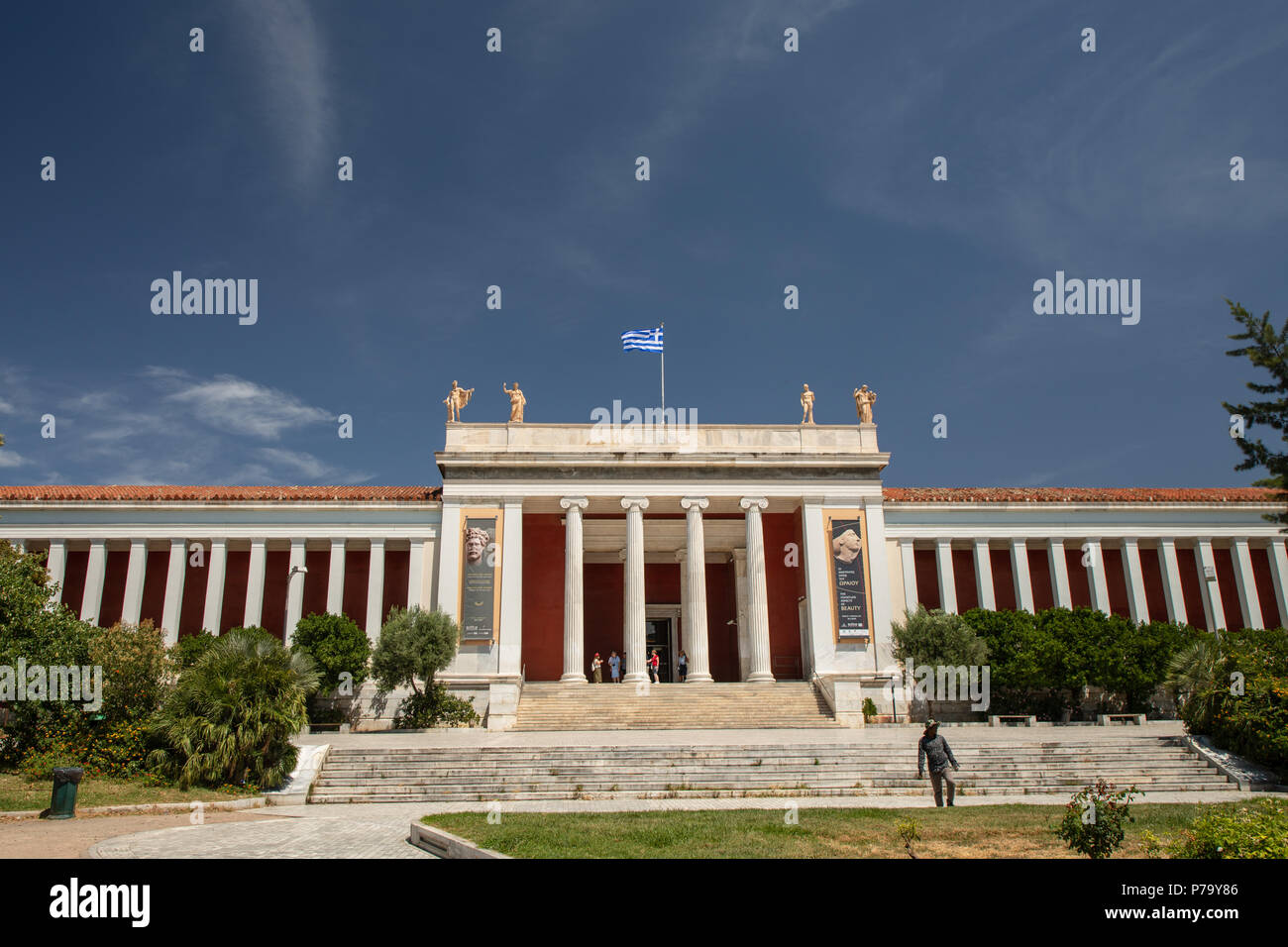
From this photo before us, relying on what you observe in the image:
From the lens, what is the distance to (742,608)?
37656 millimetres

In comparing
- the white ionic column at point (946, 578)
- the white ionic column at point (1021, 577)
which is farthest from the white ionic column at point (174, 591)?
the white ionic column at point (1021, 577)

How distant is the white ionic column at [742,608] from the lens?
36375 millimetres

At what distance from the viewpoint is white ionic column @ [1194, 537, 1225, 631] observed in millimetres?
36969

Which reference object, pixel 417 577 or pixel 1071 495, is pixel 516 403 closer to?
pixel 417 577

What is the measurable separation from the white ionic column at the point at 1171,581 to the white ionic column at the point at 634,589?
22.5m

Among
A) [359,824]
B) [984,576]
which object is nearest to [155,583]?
[359,824]

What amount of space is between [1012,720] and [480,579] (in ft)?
65.8

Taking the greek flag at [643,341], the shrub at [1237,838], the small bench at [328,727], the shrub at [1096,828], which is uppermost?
the greek flag at [643,341]

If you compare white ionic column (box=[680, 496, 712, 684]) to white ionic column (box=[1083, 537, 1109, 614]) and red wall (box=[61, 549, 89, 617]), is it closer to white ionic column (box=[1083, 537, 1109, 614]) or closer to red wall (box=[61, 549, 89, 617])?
white ionic column (box=[1083, 537, 1109, 614])

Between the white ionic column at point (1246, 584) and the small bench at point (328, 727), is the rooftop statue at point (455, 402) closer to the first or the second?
the small bench at point (328, 727)

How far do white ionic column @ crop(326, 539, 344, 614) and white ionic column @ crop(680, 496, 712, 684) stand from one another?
46.5 ft
